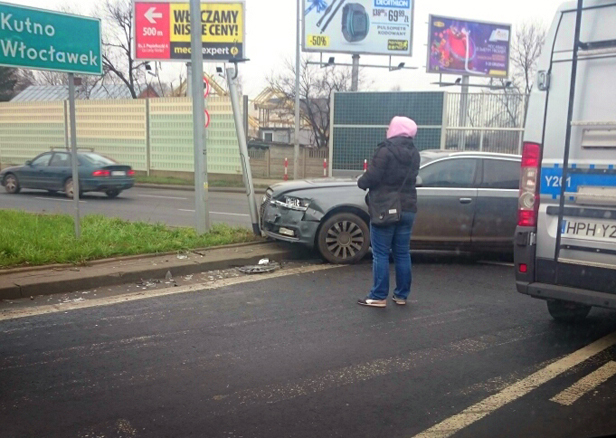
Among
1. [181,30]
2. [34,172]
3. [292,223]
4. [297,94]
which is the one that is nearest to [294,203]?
[292,223]

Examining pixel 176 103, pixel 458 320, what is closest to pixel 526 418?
pixel 458 320

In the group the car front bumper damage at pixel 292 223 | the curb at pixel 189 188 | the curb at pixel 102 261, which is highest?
the car front bumper damage at pixel 292 223

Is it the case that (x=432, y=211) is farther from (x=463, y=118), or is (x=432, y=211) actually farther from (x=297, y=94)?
(x=297, y=94)

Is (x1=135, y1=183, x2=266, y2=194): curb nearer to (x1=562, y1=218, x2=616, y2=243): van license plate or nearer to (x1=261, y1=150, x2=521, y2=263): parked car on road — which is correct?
(x1=261, y1=150, x2=521, y2=263): parked car on road

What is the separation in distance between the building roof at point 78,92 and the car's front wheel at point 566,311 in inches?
1581

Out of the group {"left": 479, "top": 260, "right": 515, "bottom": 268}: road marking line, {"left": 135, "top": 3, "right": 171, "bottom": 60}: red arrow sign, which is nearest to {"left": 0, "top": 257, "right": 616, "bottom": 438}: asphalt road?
{"left": 479, "top": 260, "right": 515, "bottom": 268}: road marking line

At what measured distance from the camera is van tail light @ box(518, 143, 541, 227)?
15.9ft

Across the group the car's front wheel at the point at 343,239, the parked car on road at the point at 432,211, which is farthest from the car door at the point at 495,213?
the car's front wheel at the point at 343,239

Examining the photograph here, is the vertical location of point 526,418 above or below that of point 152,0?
below

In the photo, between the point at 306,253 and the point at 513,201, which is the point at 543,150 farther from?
the point at 306,253

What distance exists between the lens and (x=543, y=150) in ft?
15.8

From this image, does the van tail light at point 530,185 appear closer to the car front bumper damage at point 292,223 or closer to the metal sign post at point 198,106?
the car front bumper damage at point 292,223

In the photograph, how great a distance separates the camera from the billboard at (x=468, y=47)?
1214 inches

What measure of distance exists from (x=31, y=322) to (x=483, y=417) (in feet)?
12.9
